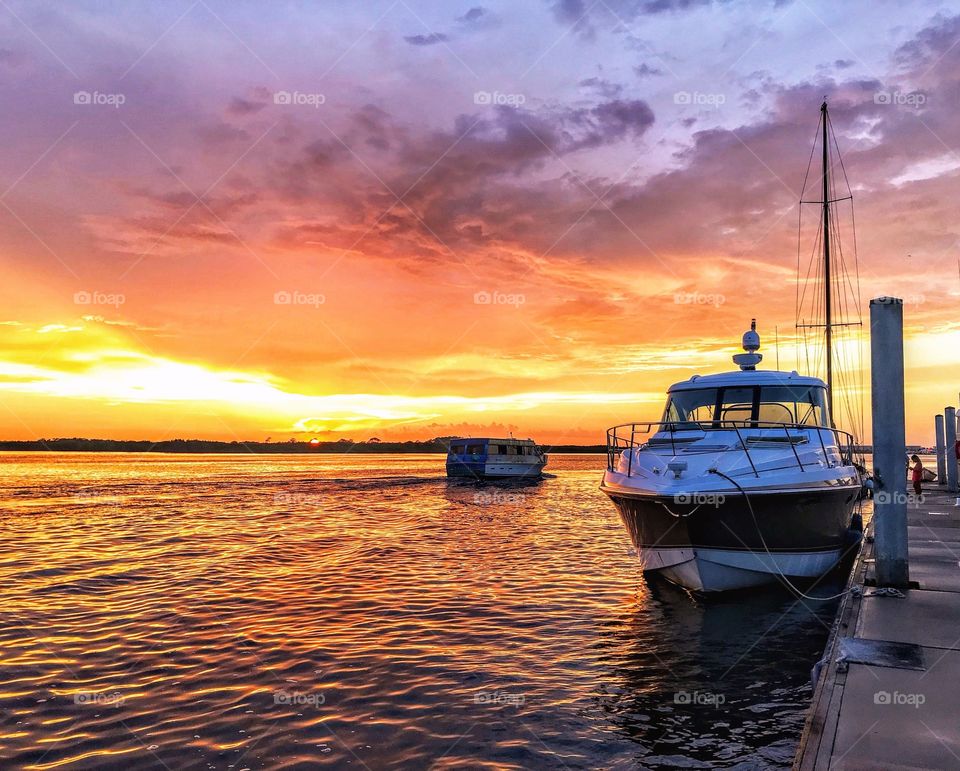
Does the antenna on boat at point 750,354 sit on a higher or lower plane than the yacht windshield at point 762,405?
higher

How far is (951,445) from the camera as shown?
26734 millimetres

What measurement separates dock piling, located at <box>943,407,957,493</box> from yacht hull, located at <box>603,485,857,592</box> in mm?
16815

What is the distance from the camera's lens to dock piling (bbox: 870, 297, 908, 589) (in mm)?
9602

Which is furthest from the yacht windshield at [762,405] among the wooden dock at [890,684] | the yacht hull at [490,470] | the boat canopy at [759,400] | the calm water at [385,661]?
the yacht hull at [490,470]

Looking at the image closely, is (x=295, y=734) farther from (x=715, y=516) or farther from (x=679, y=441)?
(x=679, y=441)

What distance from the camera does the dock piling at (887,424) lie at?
9602mm

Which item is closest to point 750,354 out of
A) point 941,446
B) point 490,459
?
point 941,446

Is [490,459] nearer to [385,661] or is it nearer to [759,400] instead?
[759,400]

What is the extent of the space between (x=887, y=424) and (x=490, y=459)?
42752 millimetres

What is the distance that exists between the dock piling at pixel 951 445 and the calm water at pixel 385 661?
15.6m

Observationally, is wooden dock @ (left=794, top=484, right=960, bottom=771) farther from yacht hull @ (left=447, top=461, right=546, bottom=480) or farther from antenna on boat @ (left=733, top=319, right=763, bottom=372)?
yacht hull @ (left=447, top=461, right=546, bottom=480)

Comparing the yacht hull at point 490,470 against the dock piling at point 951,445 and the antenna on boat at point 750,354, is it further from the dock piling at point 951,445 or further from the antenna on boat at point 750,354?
the antenna on boat at point 750,354

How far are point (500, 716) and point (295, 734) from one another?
2.17 m

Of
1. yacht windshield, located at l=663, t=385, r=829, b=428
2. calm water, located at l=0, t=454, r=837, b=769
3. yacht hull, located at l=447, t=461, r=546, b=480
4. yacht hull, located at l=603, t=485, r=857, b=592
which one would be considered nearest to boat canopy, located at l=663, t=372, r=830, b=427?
yacht windshield, located at l=663, t=385, r=829, b=428
